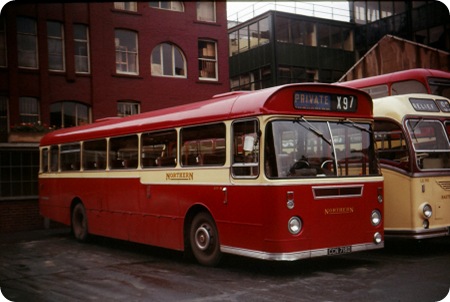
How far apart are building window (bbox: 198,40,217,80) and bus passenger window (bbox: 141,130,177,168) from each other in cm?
1450

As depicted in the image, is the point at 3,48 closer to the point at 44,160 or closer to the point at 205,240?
the point at 44,160

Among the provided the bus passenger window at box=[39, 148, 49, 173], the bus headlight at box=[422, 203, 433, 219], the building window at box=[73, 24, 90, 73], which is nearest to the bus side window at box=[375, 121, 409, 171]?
the bus headlight at box=[422, 203, 433, 219]

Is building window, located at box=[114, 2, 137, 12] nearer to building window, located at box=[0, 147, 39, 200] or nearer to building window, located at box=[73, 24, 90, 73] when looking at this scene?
building window, located at box=[73, 24, 90, 73]

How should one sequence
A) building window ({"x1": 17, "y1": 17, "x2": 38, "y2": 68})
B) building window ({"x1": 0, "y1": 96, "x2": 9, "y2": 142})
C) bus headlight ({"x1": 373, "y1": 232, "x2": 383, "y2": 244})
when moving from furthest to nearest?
1. building window ({"x1": 17, "y1": 17, "x2": 38, "y2": 68})
2. building window ({"x1": 0, "y1": 96, "x2": 9, "y2": 142})
3. bus headlight ({"x1": 373, "y1": 232, "x2": 383, "y2": 244})

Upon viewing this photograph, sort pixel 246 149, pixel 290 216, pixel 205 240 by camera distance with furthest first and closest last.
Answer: pixel 205 240 < pixel 246 149 < pixel 290 216

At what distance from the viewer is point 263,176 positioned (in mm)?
8664

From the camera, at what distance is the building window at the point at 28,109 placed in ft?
66.8

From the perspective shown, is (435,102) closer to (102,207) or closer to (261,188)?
(261,188)

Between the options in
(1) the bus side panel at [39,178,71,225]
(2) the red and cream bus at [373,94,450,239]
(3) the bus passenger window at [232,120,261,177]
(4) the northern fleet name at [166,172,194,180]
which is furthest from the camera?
(1) the bus side panel at [39,178,71,225]

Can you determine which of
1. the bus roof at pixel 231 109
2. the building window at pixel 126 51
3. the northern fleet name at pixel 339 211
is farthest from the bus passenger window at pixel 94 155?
the building window at pixel 126 51

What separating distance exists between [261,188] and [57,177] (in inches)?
363

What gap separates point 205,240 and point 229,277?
1137 mm

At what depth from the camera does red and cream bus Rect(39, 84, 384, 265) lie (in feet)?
28.5

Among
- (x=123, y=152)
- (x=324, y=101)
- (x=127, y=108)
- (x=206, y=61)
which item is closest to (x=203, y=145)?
(x=324, y=101)
